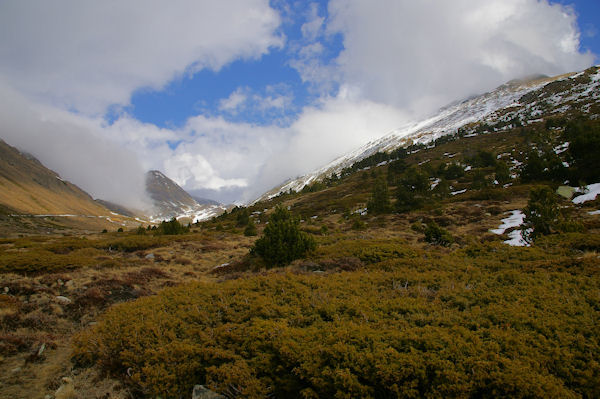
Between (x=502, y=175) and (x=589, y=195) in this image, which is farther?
(x=502, y=175)

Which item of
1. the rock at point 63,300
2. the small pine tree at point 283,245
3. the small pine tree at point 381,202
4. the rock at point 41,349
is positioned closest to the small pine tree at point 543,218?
the small pine tree at point 283,245

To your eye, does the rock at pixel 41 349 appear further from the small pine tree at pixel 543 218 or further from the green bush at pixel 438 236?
the small pine tree at pixel 543 218

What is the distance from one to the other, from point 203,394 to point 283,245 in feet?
40.3

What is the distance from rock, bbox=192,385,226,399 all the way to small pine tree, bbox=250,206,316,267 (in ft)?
38.0

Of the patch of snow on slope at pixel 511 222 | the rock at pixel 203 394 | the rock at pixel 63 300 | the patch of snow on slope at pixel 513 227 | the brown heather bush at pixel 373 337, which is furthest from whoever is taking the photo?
the patch of snow on slope at pixel 511 222

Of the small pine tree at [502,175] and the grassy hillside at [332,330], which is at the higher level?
the small pine tree at [502,175]

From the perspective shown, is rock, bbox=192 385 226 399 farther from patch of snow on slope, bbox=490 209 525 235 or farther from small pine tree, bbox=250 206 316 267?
patch of snow on slope, bbox=490 209 525 235

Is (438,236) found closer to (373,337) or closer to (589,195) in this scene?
(373,337)

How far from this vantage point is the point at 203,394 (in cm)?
573

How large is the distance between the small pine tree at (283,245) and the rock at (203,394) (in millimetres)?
11572

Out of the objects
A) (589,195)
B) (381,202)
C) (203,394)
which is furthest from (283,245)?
(589,195)

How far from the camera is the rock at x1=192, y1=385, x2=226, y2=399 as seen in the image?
5660 mm

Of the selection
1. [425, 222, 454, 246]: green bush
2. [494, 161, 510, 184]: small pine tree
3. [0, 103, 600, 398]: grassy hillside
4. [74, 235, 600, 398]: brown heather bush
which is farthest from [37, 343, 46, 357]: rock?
[494, 161, 510, 184]: small pine tree

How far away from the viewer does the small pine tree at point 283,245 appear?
1767cm
